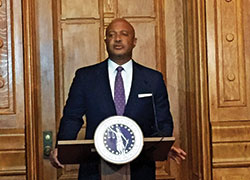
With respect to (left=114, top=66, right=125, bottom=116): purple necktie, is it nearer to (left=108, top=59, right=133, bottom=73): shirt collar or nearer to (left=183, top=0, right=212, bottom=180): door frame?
(left=108, top=59, right=133, bottom=73): shirt collar

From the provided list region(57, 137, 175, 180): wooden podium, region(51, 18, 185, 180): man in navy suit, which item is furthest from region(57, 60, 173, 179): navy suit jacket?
region(57, 137, 175, 180): wooden podium

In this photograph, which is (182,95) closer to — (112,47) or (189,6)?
(189,6)

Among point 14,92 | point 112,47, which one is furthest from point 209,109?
point 14,92

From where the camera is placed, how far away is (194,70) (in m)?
3.21

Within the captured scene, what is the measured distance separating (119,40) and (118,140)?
2.11 ft

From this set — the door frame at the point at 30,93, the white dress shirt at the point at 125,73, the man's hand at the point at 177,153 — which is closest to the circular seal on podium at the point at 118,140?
the man's hand at the point at 177,153

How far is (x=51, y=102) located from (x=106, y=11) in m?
0.70

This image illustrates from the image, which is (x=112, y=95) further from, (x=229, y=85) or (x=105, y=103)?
(x=229, y=85)

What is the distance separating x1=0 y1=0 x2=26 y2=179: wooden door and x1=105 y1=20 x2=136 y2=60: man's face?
0.72 metres

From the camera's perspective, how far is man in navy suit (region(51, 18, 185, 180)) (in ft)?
8.34

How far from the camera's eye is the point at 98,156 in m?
2.21

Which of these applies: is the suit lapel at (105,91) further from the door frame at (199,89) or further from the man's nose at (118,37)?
the door frame at (199,89)

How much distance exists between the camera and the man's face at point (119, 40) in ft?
8.60

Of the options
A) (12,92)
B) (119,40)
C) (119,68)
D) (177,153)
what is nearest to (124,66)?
(119,68)
